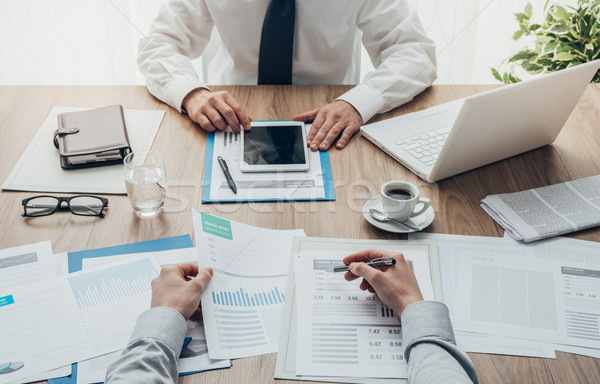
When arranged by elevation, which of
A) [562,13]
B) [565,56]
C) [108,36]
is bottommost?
[108,36]

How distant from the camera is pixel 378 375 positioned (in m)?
0.75

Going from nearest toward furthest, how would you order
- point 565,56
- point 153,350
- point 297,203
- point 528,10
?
1. point 153,350
2. point 297,203
3. point 565,56
4. point 528,10

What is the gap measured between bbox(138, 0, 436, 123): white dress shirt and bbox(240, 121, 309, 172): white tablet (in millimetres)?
192

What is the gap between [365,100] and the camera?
133cm

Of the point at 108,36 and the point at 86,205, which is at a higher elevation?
the point at 86,205

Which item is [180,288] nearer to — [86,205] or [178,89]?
[86,205]

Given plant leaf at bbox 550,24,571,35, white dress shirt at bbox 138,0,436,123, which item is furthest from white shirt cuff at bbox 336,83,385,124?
plant leaf at bbox 550,24,571,35

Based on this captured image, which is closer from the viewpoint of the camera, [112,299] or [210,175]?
[112,299]

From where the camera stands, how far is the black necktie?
1477mm

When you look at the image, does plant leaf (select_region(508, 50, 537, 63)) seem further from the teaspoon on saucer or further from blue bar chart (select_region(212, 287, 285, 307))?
blue bar chart (select_region(212, 287, 285, 307))

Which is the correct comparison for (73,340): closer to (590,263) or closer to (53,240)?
(53,240)

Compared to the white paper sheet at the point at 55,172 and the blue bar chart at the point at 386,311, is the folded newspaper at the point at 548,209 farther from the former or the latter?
the white paper sheet at the point at 55,172

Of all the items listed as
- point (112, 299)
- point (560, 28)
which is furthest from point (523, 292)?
point (560, 28)

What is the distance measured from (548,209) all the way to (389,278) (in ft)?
1.42
